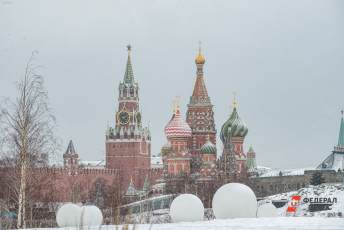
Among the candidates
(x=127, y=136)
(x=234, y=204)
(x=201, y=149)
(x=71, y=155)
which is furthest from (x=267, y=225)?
(x=71, y=155)

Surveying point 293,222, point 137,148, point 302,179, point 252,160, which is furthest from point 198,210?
point 137,148

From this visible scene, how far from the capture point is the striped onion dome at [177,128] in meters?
80.7

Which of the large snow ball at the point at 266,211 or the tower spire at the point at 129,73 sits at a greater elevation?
the tower spire at the point at 129,73

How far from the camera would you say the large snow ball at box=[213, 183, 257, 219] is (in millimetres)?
17672

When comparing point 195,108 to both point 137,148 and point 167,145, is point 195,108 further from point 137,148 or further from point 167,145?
point 137,148

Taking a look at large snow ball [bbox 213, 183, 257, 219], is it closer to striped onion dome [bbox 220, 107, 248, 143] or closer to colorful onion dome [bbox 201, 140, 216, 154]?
colorful onion dome [bbox 201, 140, 216, 154]

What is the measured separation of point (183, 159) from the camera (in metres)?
79.2

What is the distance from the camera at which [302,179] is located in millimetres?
81438

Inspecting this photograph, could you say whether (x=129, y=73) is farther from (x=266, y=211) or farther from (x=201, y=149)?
(x=266, y=211)

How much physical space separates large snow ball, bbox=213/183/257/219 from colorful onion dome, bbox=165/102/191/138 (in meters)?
62.4

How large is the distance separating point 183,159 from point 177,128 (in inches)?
140

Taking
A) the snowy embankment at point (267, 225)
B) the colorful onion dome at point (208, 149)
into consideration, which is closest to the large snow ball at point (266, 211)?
the snowy embankment at point (267, 225)

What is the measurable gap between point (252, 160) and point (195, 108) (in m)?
13.1

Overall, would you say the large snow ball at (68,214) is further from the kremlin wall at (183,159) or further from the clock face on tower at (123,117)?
the clock face on tower at (123,117)
